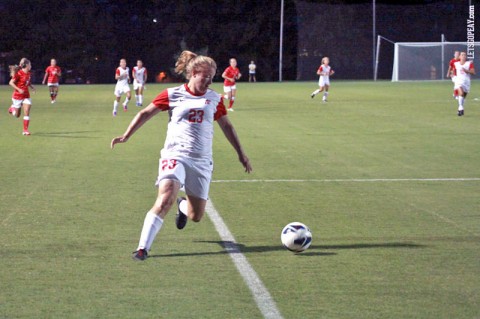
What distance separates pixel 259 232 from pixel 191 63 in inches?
92.4

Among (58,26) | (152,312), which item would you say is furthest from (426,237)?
(58,26)

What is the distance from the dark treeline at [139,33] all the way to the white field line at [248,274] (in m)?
67.3

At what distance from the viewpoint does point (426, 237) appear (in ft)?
32.1

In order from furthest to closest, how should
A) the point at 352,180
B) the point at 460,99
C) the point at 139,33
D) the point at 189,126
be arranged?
the point at 139,33, the point at 460,99, the point at 352,180, the point at 189,126

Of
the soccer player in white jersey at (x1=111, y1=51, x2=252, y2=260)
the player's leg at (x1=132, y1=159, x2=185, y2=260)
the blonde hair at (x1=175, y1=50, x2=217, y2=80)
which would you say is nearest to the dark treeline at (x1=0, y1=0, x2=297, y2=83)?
the blonde hair at (x1=175, y1=50, x2=217, y2=80)

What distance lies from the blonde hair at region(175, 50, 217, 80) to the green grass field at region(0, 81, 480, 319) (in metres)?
1.74

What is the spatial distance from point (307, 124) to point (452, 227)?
1750 cm

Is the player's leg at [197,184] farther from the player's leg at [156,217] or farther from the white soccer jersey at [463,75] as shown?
the white soccer jersey at [463,75]

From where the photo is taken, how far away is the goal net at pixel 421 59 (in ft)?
222

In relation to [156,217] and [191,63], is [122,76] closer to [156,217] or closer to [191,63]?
[191,63]

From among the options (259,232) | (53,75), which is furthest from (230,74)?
(259,232)

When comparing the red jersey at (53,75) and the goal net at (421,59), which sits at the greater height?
the goal net at (421,59)

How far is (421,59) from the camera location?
225ft

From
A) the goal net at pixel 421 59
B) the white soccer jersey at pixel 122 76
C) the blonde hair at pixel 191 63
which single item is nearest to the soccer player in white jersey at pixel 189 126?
the blonde hair at pixel 191 63
